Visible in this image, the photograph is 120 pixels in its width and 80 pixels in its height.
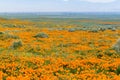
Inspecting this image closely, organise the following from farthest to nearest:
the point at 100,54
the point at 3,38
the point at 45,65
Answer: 1. the point at 3,38
2. the point at 100,54
3. the point at 45,65

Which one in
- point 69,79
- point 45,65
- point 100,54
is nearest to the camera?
point 69,79

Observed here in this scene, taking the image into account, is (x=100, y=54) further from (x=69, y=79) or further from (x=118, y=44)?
(x=69, y=79)

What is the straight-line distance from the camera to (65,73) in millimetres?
13367

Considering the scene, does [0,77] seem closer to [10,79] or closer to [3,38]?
[10,79]

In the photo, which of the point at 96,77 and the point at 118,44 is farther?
the point at 118,44

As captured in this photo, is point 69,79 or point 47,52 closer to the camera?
point 69,79

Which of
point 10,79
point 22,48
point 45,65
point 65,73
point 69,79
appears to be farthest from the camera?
point 22,48

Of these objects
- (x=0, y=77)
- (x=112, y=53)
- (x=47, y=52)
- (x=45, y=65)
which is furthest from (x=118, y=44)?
(x=0, y=77)

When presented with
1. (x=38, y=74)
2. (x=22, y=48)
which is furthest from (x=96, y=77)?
(x=22, y=48)

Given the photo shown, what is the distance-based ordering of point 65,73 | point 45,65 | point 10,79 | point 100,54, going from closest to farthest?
point 10,79, point 65,73, point 45,65, point 100,54

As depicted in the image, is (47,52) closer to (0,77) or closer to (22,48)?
(22,48)

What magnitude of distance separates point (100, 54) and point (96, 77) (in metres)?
6.75

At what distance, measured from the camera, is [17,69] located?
44.5ft

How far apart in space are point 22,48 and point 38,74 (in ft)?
27.3
